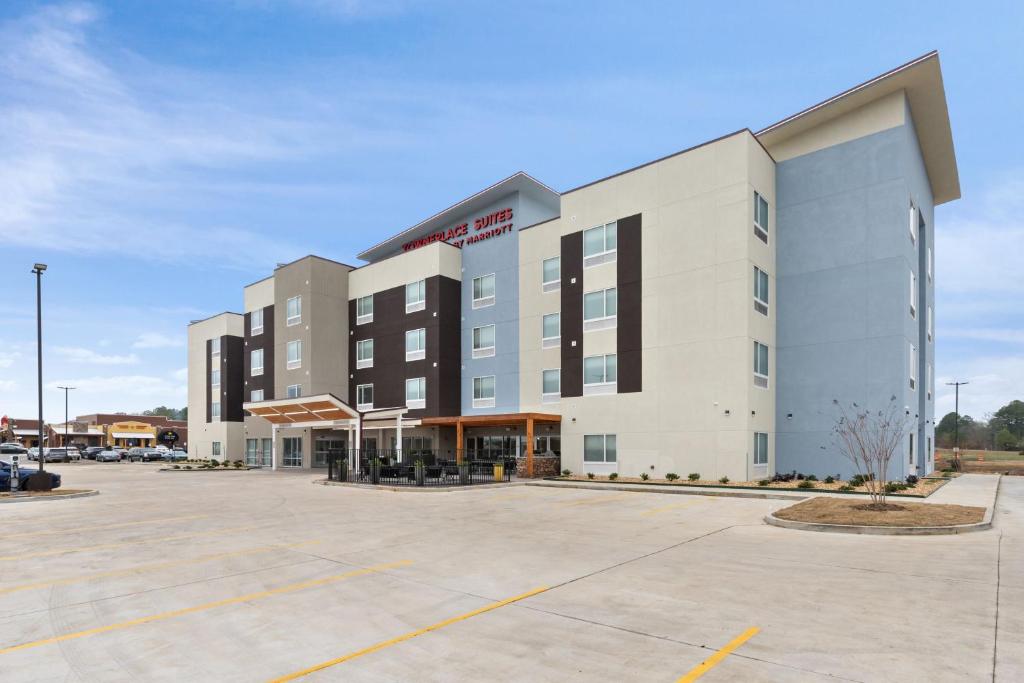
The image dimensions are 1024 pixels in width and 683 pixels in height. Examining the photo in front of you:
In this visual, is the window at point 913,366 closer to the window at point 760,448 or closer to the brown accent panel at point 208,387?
the window at point 760,448

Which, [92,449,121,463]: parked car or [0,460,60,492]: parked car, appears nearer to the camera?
[0,460,60,492]: parked car

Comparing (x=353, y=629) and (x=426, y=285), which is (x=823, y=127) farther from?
(x=353, y=629)

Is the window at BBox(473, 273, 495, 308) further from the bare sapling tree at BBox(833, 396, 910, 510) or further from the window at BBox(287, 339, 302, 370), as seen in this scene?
the bare sapling tree at BBox(833, 396, 910, 510)

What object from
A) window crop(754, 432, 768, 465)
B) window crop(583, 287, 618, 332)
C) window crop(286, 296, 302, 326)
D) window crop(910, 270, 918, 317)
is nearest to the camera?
window crop(754, 432, 768, 465)

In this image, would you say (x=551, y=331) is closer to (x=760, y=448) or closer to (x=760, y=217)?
(x=760, y=217)

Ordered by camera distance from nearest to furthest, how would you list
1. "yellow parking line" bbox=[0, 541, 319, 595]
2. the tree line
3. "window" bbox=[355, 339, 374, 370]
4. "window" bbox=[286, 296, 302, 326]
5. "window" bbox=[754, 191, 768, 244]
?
"yellow parking line" bbox=[0, 541, 319, 595] < "window" bbox=[754, 191, 768, 244] < "window" bbox=[355, 339, 374, 370] < "window" bbox=[286, 296, 302, 326] < the tree line

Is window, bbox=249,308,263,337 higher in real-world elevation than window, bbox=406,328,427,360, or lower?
higher

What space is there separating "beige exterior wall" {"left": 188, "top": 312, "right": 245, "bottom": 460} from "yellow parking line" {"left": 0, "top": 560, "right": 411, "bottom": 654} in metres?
53.3

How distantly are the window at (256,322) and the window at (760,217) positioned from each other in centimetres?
3977

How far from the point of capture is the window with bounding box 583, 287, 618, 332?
33.0 metres

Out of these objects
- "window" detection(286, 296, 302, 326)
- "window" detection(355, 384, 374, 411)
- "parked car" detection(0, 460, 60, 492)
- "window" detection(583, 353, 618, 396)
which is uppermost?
"window" detection(286, 296, 302, 326)

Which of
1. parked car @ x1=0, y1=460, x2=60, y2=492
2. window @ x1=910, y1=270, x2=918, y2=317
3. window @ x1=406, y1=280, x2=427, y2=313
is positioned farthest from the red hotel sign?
parked car @ x1=0, y1=460, x2=60, y2=492

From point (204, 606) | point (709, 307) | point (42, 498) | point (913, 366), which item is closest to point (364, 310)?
point (42, 498)

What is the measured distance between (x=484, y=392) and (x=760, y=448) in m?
17.7
